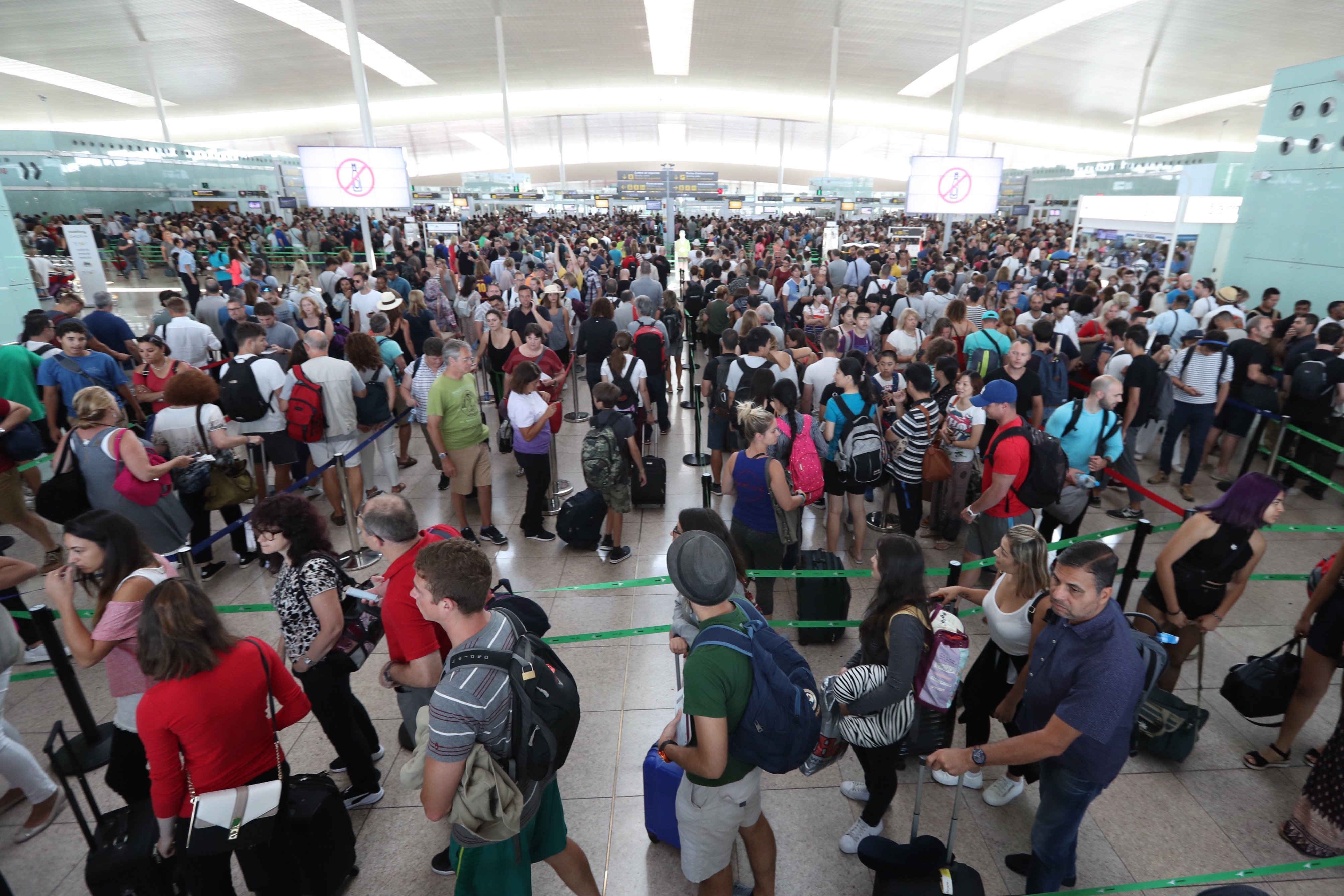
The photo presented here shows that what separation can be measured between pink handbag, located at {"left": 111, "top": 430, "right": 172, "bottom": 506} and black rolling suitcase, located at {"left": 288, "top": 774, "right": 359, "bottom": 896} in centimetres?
259

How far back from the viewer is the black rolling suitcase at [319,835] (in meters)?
2.63

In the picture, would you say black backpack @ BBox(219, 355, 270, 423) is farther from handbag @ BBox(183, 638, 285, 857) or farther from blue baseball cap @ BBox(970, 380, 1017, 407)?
blue baseball cap @ BBox(970, 380, 1017, 407)

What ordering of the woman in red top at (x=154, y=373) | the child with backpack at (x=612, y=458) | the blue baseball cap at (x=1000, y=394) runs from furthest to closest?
the woman in red top at (x=154, y=373) → the child with backpack at (x=612, y=458) → the blue baseball cap at (x=1000, y=394)

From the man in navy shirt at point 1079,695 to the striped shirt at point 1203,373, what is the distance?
17.8 feet

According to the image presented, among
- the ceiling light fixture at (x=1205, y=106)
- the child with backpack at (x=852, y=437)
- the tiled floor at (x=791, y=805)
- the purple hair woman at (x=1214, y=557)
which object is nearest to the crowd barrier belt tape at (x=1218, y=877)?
the tiled floor at (x=791, y=805)

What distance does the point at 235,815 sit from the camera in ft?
7.56

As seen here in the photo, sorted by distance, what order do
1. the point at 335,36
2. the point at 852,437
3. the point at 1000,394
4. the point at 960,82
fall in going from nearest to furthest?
1. the point at 1000,394
2. the point at 852,437
3. the point at 960,82
4. the point at 335,36

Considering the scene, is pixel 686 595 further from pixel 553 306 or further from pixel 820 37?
pixel 820 37

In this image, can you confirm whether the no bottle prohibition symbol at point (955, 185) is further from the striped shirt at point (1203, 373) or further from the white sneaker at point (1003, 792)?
the white sneaker at point (1003, 792)

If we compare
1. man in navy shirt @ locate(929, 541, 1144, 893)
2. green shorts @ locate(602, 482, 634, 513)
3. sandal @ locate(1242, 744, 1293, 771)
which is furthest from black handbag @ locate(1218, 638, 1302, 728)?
green shorts @ locate(602, 482, 634, 513)

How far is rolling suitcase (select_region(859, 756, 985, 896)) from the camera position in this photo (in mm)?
2418

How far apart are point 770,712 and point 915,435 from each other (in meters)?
3.34

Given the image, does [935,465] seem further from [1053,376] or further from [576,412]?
[576,412]

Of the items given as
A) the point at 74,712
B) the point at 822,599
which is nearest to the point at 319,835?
the point at 74,712
